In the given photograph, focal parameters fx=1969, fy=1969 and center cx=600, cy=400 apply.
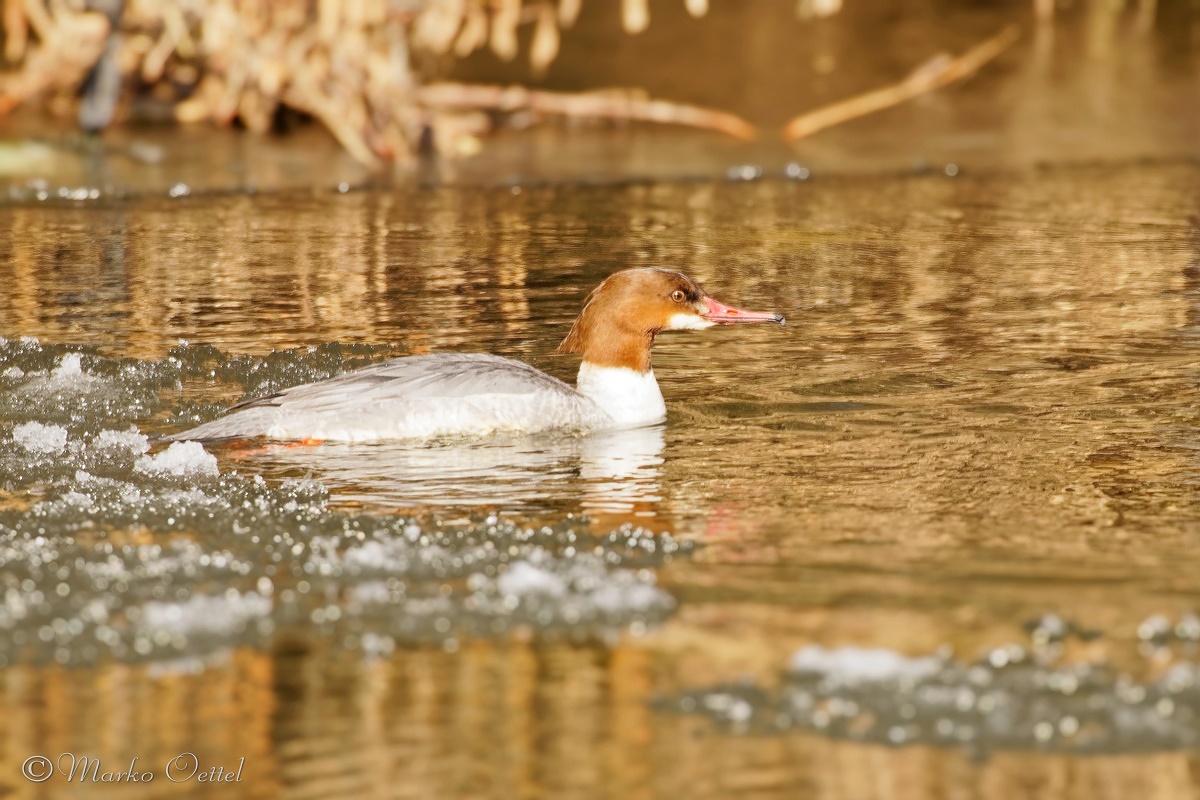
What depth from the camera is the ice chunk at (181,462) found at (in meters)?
7.09

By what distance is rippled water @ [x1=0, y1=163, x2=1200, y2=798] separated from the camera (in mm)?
4688

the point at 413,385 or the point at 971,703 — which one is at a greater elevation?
the point at 413,385

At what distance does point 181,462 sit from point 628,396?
1.92m

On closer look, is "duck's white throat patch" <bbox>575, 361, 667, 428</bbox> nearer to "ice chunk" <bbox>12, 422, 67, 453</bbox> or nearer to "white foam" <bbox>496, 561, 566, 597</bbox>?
"ice chunk" <bbox>12, 422, 67, 453</bbox>

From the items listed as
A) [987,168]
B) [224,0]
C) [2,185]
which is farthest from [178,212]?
[987,168]

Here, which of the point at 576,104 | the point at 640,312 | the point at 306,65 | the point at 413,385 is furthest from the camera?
the point at 576,104

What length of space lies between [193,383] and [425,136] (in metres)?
7.88

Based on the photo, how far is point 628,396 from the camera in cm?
812

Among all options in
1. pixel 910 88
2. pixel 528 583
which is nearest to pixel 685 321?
pixel 528 583

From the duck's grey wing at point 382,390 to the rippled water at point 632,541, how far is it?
156 millimetres

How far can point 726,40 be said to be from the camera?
17453 millimetres

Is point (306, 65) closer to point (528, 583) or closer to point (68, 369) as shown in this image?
point (68, 369)

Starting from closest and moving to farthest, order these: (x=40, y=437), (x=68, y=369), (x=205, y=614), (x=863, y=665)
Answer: (x=863, y=665) < (x=205, y=614) < (x=40, y=437) < (x=68, y=369)

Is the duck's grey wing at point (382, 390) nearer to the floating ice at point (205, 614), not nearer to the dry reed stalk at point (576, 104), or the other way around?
the floating ice at point (205, 614)
